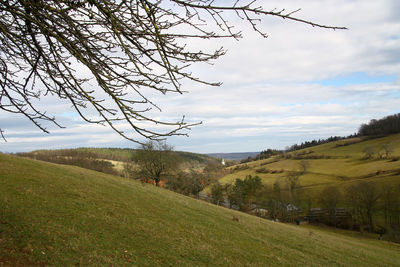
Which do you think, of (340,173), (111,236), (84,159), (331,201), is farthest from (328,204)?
(84,159)

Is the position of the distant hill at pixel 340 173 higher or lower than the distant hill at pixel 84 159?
lower

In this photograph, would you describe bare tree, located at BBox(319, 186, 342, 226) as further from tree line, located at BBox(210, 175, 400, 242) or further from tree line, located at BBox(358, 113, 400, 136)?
tree line, located at BBox(358, 113, 400, 136)

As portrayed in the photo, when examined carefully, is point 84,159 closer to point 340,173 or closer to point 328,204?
point 328,204

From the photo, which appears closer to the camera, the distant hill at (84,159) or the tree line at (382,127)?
the distant hill at (84,159)

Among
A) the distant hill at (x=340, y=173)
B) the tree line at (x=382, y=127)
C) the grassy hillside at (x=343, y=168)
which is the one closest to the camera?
the distant hill at (x=340, y=173)


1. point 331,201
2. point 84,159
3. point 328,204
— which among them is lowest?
point 328,204

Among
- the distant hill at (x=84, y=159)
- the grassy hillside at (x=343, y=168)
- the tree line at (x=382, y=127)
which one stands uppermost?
the tree line at (x=382, y=127)

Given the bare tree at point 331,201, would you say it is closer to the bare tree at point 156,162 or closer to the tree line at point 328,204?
the tree line at point 328,204

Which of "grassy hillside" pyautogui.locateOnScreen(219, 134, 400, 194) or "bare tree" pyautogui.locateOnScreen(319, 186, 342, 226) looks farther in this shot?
"grassy hillside" pyautogui.locateOnScreen(219, 134, 400, 194)

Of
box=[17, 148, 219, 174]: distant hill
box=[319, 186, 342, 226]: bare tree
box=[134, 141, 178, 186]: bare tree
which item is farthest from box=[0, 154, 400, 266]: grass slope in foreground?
box=[319, 186, 342, 226]: bare tree

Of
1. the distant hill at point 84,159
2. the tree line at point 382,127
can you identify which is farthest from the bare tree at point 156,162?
the tree line at point 382,127

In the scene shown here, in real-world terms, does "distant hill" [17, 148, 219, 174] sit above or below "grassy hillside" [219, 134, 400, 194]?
above

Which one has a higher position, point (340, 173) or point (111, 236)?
point (111, 236)

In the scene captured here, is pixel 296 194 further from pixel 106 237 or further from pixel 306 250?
pixel 106 237
